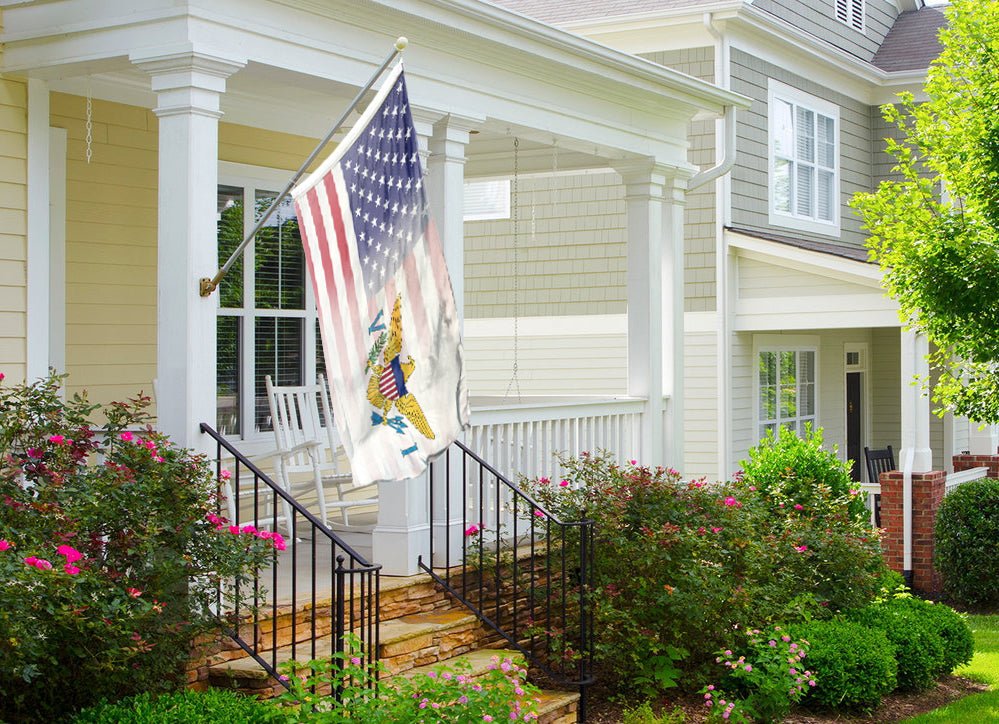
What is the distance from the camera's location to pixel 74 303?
8.10m

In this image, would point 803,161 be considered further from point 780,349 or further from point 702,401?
point 702,401

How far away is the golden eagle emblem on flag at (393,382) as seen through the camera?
5359 millimetres

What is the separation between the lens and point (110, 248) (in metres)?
8.27

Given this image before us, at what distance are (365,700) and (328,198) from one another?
6.78 feet

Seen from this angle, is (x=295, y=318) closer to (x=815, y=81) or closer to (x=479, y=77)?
(x=479, y=77)

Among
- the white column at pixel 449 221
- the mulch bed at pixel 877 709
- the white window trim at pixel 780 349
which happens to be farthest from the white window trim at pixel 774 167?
the white column at pixel 449 221

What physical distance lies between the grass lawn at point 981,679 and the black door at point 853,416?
6.57m

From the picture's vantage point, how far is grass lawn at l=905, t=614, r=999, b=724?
26.2 ft

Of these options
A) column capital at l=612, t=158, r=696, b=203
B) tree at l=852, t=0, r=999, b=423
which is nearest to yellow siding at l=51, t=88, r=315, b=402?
column capital at l=612, t=158, r=696, b=203

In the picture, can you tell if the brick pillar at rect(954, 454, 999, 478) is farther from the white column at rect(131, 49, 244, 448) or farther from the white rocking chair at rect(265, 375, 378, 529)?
the white column at rect(131, 49, 244, 448)

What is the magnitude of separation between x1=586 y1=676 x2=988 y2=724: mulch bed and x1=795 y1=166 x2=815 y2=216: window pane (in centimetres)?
805

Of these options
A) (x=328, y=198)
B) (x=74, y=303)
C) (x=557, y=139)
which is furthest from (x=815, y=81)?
(x=328, y=198)

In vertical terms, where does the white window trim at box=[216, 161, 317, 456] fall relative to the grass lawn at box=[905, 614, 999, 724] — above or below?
above

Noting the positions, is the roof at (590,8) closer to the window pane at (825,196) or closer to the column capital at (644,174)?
the window pane at (825,196)
